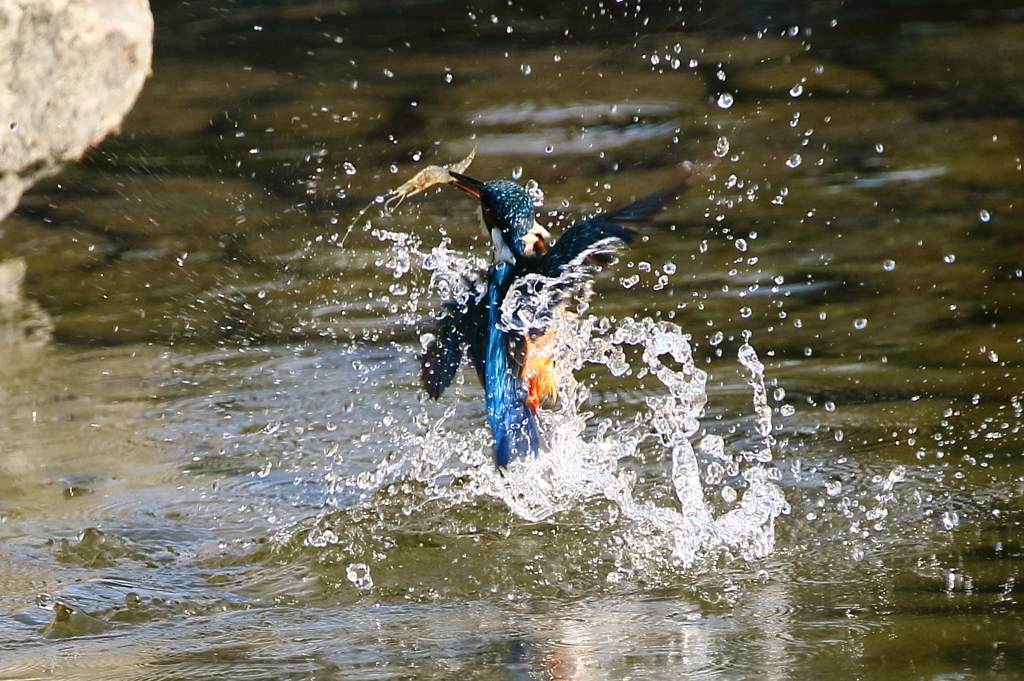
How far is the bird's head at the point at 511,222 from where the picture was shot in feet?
11.3

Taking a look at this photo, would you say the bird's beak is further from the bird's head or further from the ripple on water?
the ripple on water

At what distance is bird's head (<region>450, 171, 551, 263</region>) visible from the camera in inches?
135

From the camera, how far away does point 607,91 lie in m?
7.09

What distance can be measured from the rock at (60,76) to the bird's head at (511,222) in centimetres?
265

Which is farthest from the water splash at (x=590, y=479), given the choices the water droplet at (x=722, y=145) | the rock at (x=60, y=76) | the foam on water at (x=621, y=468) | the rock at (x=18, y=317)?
the rock at (x=60, y=76)

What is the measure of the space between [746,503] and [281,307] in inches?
87.3

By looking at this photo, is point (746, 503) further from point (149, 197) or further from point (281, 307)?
point (149, 197)

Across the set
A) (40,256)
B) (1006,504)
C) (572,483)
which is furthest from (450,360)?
(40,256)

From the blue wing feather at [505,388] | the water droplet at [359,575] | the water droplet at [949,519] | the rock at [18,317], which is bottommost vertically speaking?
the water droplet at [359,575]

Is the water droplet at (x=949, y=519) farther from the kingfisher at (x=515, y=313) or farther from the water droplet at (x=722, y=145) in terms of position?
the water droplet at (x=722, y=145)

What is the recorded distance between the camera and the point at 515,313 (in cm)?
334

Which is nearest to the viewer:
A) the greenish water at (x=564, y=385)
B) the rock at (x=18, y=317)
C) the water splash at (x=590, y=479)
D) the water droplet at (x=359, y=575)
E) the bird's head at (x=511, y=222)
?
the greenish water at (x=564, y=385)

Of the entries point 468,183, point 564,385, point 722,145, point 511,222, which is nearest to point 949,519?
point 564,385

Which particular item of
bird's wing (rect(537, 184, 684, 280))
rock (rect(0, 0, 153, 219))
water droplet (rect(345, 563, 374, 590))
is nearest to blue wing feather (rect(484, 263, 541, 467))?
bird's wing (rect(537, 184, 684, 280))
